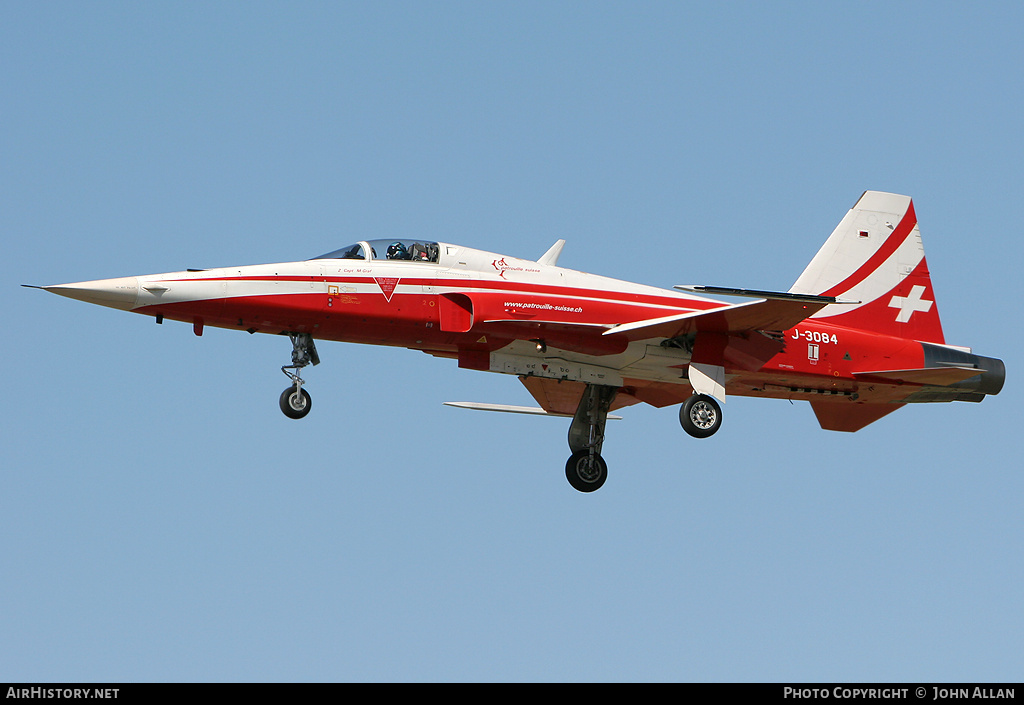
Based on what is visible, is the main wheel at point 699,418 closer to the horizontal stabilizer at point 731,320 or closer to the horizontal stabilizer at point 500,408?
the horizontal stabilizer at point 731,320

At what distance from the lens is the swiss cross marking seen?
1064 inches

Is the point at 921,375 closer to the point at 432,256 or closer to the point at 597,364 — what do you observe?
the point at 597,364

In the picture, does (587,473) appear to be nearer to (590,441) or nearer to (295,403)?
(590,441)

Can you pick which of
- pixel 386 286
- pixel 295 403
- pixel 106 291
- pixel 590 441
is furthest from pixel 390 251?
pixel 590 441

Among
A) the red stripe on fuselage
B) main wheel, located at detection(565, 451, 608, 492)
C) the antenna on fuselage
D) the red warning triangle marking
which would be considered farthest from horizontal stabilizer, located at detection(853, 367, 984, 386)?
the red warning triangle marking

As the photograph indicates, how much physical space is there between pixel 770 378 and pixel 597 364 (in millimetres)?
3561

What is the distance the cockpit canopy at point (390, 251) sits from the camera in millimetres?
23469

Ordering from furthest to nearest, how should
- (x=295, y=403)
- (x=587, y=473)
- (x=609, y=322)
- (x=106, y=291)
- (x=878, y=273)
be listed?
(x=878, y=273) → (x=587, y=473) → (x=609, y=322) → (x=295, y=403) → (x=106, y=291)

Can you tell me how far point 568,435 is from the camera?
1084 inches

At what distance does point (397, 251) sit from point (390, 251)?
0.13 m

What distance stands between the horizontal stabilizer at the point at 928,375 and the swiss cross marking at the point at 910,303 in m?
1.56

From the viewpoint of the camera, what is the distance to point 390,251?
23.6 m

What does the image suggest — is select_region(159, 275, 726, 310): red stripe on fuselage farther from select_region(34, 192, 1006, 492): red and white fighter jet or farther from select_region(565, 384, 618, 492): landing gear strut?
select_region(565, 384, 618, 492): landing gear strut
